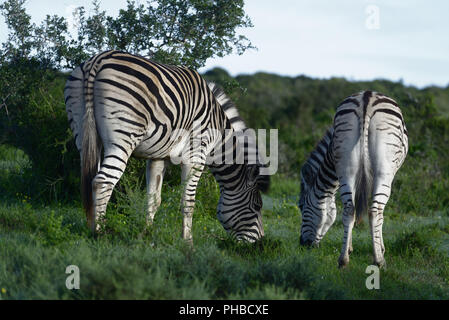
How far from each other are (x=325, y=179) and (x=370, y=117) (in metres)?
1.28

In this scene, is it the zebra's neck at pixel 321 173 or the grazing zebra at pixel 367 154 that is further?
the zebra's neck at pixel 321 173

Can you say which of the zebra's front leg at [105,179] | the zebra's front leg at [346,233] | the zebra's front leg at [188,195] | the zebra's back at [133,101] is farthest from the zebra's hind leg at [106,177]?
the zebra's front leg at [346,233]

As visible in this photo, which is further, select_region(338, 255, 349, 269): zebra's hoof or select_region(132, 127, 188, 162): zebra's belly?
select_region(132, 127, 188, 162): zebra's belly

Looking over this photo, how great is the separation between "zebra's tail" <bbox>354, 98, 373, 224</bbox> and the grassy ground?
0.69 meters

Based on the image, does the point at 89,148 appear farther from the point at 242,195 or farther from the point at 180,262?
the point at 242,195

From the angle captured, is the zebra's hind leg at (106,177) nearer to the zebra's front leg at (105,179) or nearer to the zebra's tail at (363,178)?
the zebra's front leg at (105,179)

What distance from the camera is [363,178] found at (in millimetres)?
5117

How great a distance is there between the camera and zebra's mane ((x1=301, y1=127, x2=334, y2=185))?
6367 millimetres

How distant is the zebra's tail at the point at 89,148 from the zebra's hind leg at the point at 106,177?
0.18ft

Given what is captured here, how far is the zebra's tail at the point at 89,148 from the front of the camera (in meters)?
5.06

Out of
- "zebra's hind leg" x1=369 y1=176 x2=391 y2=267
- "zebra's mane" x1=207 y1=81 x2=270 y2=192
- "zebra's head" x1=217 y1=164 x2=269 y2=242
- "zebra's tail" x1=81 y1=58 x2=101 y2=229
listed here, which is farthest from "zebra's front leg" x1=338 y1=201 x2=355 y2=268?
"zebra's tail" x1=81 y1=58 x2=101 y2=229

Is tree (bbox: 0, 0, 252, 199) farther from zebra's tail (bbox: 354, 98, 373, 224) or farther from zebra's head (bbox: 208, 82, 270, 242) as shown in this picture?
zebra's tail (bbox: 354, 98, 373, 224)

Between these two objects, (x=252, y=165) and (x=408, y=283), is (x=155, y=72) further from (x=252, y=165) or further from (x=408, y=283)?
(x=408, y=283)

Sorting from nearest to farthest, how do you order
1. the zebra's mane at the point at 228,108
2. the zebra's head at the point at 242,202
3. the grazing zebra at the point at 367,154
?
1. the grazing zebra at the point at 367,154
2. the zebra's head at the point at 242,202
3. the zebra's mane at the point at 228,108
